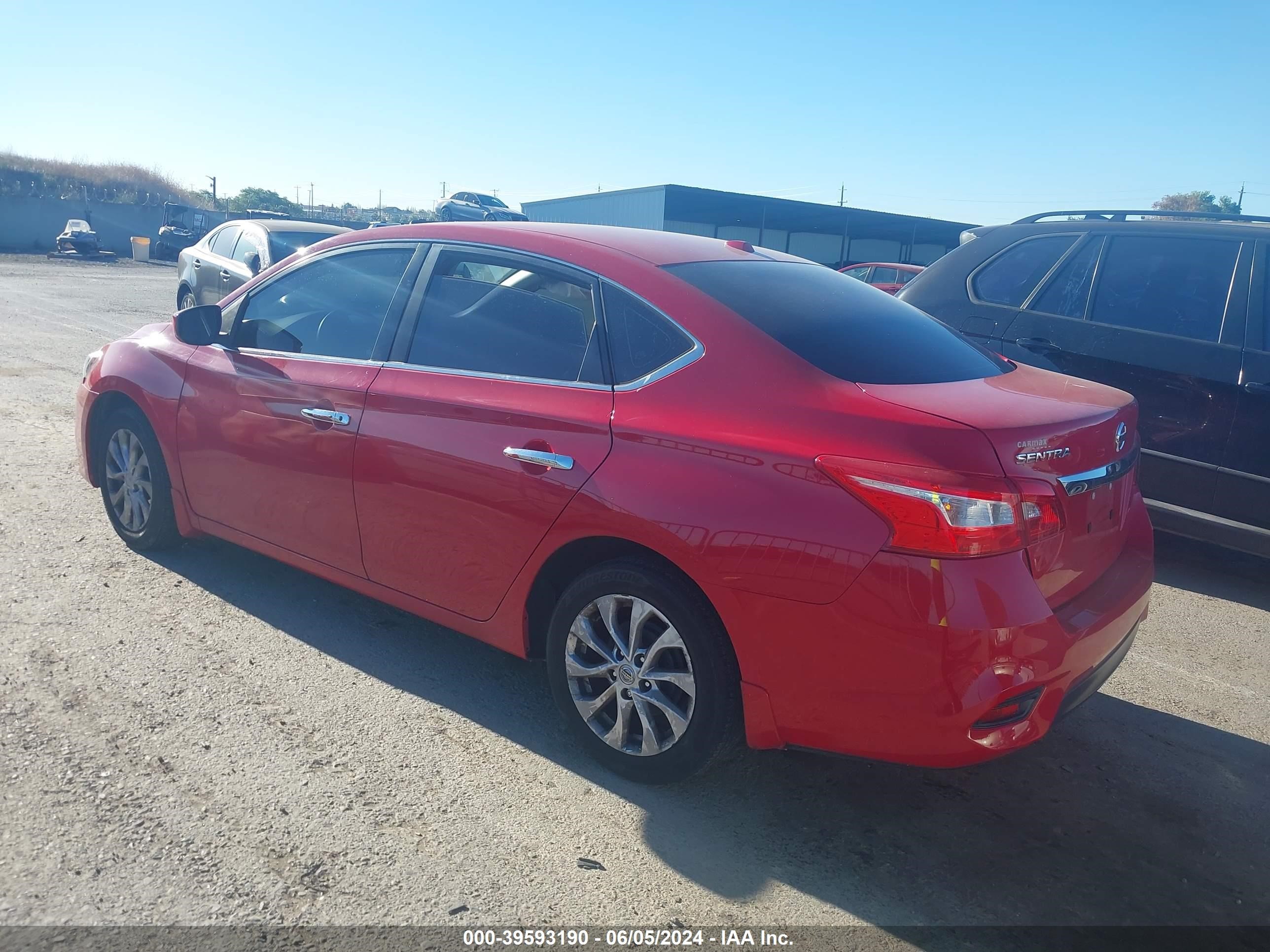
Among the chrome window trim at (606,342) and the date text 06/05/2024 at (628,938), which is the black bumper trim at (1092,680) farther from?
the chrome window trim at (606,342)

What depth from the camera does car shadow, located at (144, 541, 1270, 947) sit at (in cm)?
268

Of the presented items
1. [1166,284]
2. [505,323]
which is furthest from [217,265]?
[1166,284]

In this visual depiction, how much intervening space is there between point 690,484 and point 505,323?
1.08 meters

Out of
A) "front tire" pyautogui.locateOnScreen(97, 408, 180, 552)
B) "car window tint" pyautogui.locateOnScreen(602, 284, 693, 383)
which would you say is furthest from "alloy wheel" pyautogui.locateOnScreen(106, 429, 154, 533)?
"car window tint" pyautogui.locateOnScreen(602, 284, 693, 383)

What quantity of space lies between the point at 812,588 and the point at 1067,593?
31.2 inches

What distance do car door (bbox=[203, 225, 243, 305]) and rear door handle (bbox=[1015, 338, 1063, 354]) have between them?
29.4ft

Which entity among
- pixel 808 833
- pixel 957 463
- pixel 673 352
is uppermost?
pixel 673 352

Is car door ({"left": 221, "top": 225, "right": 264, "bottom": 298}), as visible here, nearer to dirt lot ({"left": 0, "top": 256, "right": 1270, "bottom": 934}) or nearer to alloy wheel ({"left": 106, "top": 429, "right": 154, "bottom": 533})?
alloy wheel ({"left": 106, "top": 429, "right": 154, "bottom": 533})

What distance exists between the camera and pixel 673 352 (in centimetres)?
305

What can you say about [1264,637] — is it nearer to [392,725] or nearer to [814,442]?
[814,442]

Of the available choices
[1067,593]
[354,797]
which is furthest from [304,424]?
[1067,593]

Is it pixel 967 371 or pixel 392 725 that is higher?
pixel 967 371

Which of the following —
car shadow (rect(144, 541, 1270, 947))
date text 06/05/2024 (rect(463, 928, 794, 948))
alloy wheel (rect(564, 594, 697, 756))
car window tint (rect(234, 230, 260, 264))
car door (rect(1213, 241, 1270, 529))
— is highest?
car window tint (rect(234, 230, 260, 264))

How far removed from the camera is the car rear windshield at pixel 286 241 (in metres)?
10.7
